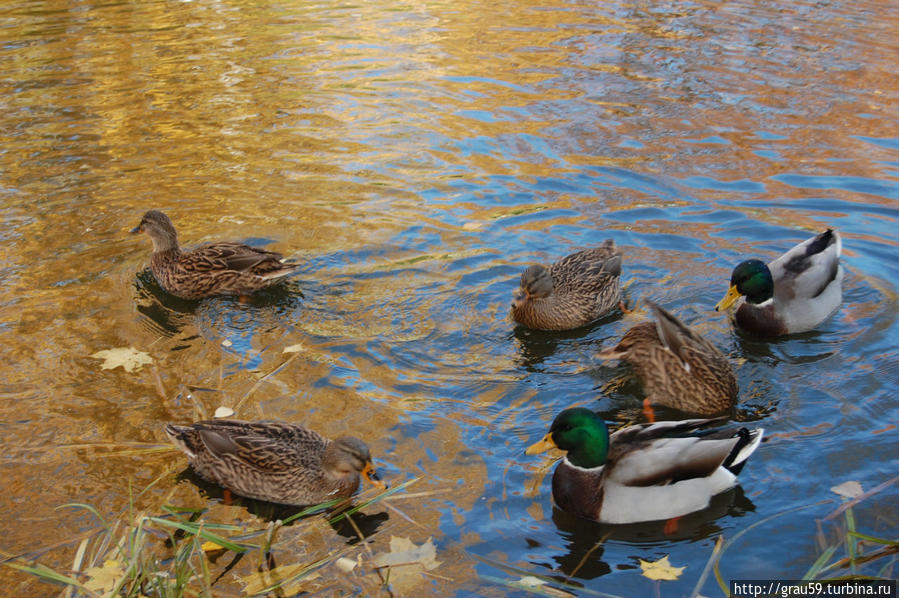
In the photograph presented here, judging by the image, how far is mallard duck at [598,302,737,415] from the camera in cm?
610

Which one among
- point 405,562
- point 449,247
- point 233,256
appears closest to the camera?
point 405,562

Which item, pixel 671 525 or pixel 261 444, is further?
pixel 261 444

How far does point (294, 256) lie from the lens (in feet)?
27.4

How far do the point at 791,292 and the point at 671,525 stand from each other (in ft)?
9.60

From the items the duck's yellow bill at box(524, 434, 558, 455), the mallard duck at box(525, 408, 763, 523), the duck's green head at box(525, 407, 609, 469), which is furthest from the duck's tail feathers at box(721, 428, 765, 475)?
the duck's yellow bill at box(524, 434, 558, 455)

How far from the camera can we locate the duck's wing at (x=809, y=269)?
7188mm

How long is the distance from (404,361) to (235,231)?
3056mm

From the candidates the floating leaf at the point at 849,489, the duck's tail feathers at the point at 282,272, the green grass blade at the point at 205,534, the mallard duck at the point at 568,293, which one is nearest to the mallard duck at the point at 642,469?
the floating leaf at the point at 849,489

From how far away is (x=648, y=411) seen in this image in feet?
20.8

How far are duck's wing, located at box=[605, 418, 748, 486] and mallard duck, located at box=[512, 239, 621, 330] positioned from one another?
7.33 ft

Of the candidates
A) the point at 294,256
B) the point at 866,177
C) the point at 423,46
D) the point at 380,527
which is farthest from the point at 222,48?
the point at 380,527

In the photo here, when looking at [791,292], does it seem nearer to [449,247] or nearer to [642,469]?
[642,469]

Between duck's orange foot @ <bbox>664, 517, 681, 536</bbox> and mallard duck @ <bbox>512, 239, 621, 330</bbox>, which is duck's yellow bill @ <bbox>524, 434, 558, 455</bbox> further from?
mallard duck @ <bbox>512, 239, 621, 330</bbox>

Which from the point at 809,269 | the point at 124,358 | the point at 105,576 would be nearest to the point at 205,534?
the point at 105,576
